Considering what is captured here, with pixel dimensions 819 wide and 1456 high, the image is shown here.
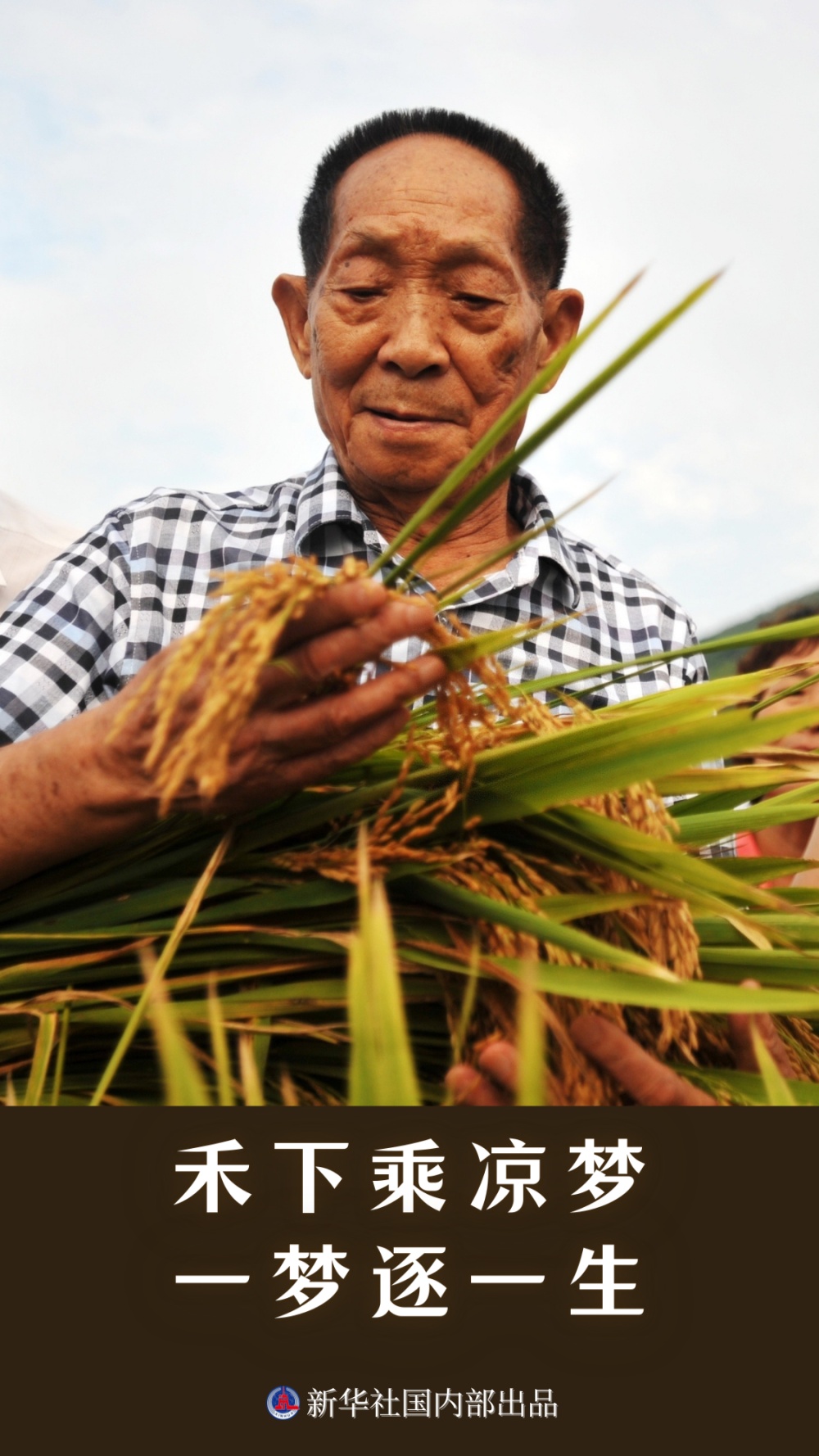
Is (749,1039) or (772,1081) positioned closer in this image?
(772,1081)

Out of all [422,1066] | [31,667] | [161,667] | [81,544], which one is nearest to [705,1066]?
[422,1066]

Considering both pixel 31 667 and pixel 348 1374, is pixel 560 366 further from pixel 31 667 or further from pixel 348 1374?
pixel 31 667

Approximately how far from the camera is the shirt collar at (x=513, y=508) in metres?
1.66

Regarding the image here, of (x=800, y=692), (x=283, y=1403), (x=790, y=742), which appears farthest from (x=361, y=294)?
(x=283, y=1403)

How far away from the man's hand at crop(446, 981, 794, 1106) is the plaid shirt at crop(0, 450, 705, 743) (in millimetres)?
735

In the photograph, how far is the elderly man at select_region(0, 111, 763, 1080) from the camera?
149cm

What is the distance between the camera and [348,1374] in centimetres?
67

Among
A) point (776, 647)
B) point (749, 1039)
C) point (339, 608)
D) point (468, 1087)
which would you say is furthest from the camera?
point (776, 647)

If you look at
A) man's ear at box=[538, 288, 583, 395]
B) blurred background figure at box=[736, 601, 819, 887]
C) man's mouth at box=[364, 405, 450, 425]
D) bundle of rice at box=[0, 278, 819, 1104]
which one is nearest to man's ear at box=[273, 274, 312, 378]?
man's mouth at box=[364, 405, 450, 425]

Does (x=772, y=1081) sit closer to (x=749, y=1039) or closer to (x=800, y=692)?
(x=749, y=1039)

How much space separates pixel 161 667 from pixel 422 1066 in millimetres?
365

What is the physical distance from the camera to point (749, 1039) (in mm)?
841

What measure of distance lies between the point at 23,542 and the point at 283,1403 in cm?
281

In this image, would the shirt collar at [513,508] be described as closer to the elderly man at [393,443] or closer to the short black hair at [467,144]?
the elderly man at [393,443]
